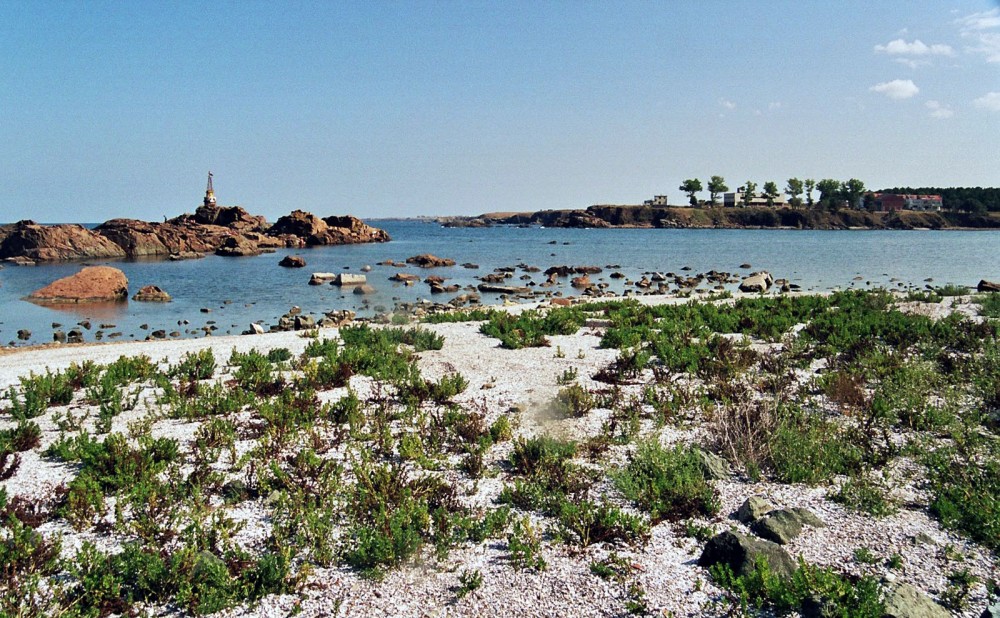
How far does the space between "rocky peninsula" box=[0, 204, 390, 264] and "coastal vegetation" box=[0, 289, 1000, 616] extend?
70.7 metres

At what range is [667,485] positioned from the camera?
6.62 m

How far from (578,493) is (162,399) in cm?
675

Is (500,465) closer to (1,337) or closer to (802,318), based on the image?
(802,318)

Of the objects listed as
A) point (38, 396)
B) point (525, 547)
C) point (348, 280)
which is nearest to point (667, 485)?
point (525, 547)

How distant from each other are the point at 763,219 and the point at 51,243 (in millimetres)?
153886

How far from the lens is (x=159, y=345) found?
53.5 feet

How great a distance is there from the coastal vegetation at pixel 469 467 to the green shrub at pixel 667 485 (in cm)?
3

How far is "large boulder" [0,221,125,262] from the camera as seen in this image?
67.6m

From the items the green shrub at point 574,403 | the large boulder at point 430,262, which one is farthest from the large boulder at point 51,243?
the green shrub at point 574,403

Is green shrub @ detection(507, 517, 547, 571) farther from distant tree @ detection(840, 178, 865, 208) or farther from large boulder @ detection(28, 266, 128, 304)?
distant tree @ detection(840, 178, 865, 208)

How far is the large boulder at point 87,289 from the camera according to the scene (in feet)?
112

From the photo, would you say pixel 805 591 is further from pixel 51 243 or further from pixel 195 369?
pixel 51 243

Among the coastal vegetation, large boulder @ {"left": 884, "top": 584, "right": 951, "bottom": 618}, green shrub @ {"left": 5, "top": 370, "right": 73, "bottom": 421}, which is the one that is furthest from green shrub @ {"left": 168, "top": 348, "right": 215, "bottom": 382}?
large boulder @ {"left": 884, "top": 584, "right": 951, "bottom": 618}

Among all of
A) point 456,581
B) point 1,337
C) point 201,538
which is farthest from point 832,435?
point 1,337
